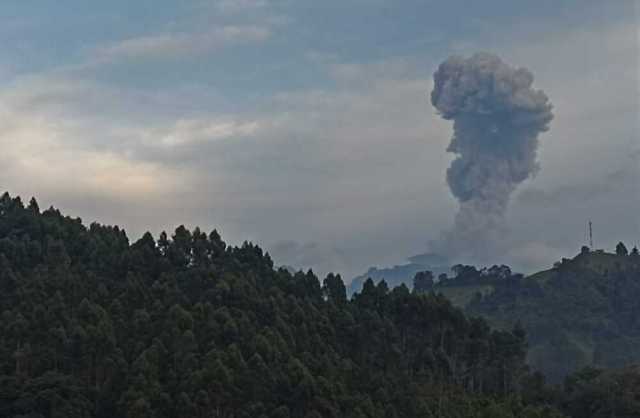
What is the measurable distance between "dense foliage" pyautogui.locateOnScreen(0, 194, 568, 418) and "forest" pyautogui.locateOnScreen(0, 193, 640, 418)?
16cm

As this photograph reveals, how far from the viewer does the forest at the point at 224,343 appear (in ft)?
290

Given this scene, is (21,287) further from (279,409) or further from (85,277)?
(279,409)

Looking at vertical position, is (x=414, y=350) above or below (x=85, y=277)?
below

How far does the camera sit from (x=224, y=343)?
99500 mm

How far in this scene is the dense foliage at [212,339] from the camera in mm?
88250

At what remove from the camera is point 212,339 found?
99.1 meters

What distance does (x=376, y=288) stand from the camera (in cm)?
12794

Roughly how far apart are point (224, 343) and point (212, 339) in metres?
1.22

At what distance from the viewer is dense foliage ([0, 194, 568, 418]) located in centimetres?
8825

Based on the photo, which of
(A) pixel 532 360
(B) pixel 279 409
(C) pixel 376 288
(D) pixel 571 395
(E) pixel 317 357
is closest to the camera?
(B) pixel 279 409

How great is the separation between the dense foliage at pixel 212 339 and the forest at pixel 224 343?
163 millimetres

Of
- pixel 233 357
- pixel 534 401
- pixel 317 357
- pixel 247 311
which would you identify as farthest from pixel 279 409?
pixel 534 401

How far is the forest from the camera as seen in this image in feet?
290

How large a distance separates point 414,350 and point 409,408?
1061 inches
